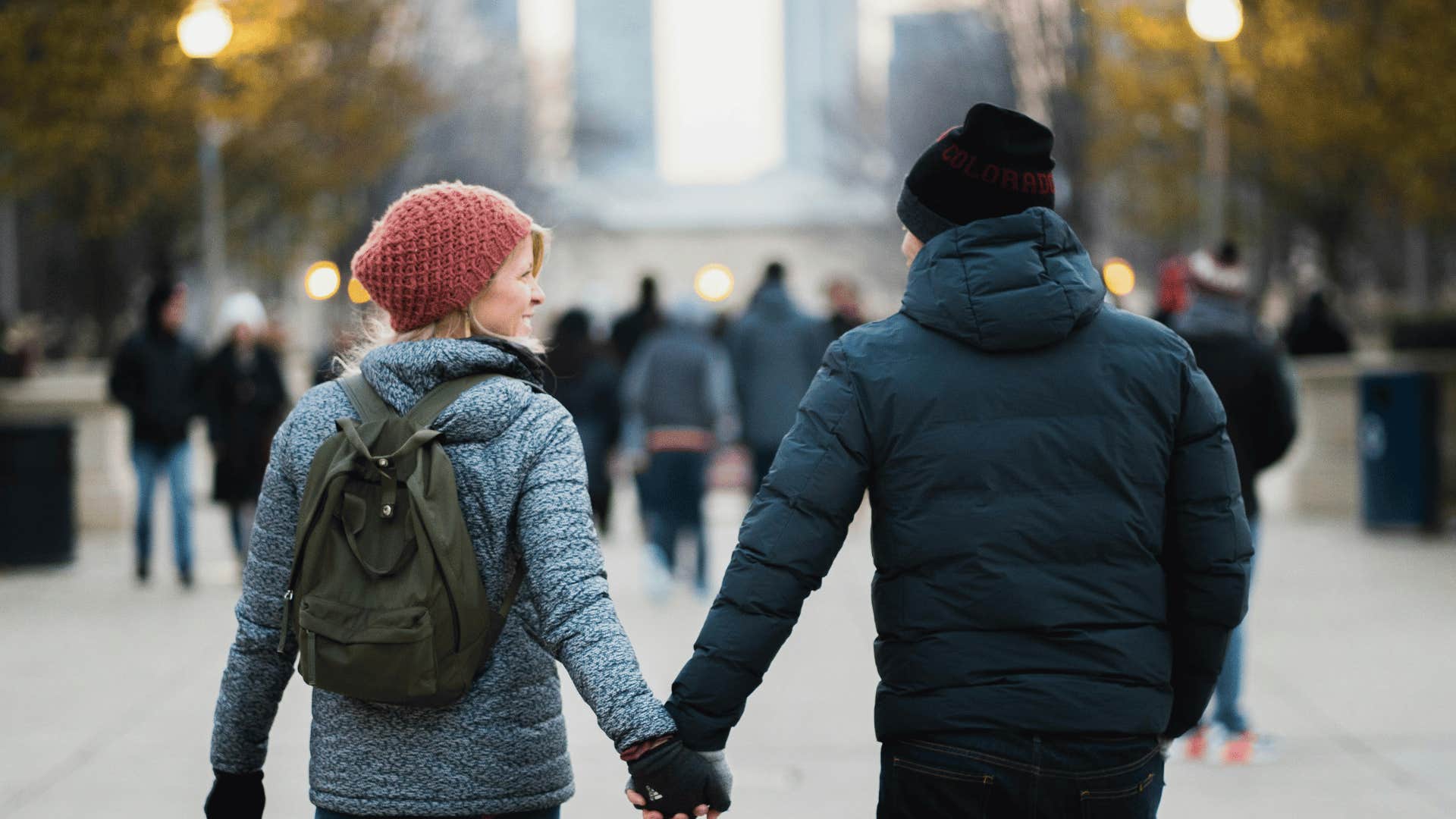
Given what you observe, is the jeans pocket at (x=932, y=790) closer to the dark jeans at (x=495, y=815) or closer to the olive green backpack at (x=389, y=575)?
the dark jeans at (x=495, y=815)

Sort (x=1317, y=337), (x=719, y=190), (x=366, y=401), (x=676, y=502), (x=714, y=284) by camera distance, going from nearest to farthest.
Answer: (x=366, y=401)
(x=676, y=502)
(x=1317, y=337)
(x=714, y=284)
(x=719, y=190)

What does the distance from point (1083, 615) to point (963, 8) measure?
30.6 m

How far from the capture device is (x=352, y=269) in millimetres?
3225

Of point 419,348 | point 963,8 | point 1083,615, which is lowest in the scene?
point 1083,615

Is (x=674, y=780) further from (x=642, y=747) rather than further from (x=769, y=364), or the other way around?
(x=769, y=364)

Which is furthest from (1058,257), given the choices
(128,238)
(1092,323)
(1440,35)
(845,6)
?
(845,6)

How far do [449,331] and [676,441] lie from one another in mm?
7916

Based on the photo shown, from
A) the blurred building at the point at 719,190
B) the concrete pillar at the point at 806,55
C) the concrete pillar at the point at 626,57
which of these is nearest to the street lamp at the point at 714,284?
the blurred building at the point at 719,190

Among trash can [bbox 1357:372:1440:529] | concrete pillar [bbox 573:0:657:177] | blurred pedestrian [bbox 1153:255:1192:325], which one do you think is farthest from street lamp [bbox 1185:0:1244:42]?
concrete pillar [bbox 573:0:657:177]

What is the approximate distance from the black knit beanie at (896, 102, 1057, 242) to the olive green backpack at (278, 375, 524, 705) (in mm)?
948

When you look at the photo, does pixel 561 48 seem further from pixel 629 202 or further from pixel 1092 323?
pixel 1092 323

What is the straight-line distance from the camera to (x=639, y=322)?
1557 cm

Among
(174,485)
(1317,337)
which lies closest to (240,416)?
(174,485)

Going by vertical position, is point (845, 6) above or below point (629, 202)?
above
